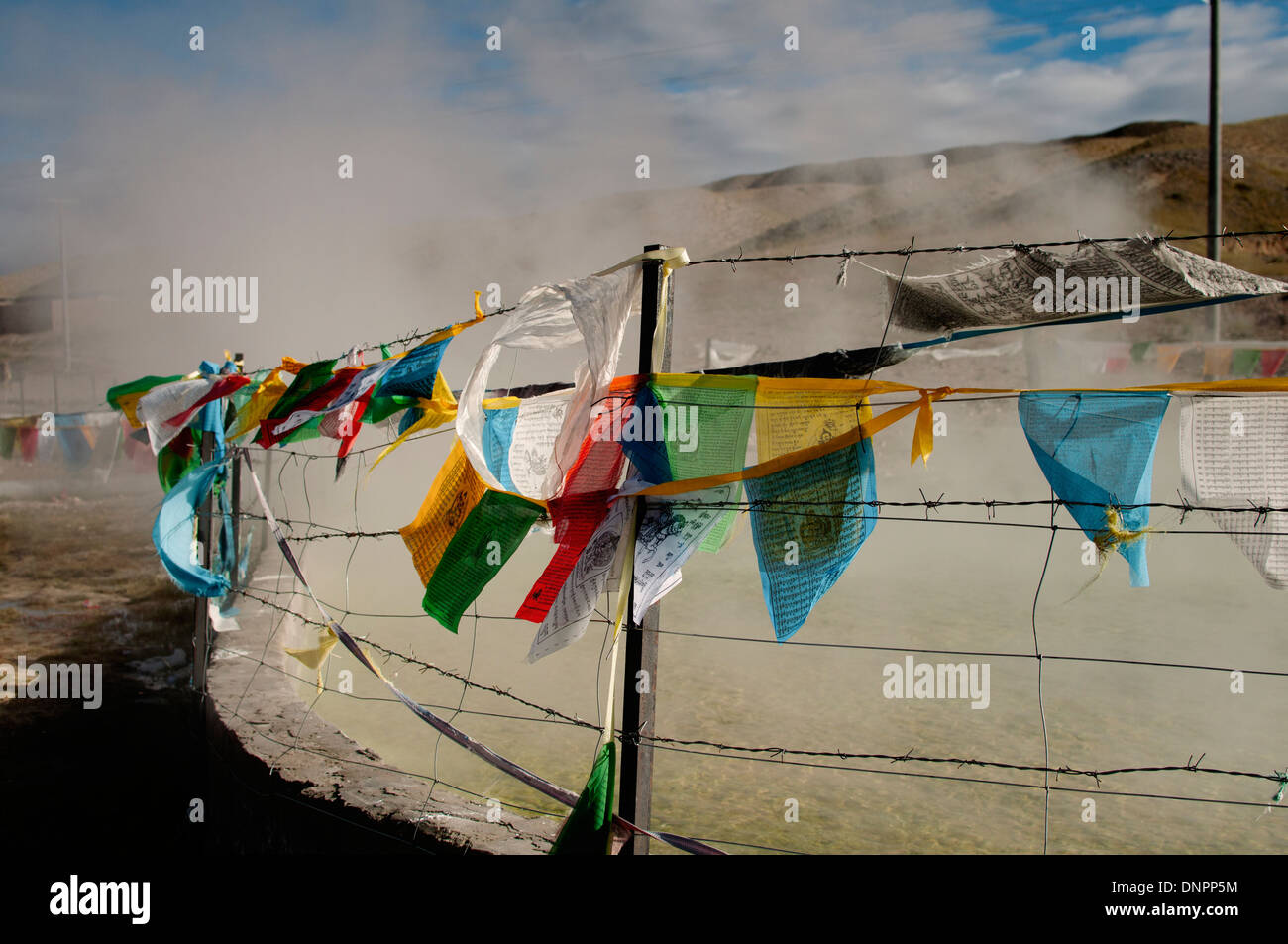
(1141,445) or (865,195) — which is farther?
(865,195)

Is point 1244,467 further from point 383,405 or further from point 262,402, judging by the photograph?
point 262,402

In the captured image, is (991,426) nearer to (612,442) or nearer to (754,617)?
(754,617)

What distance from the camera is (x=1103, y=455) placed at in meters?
2.28

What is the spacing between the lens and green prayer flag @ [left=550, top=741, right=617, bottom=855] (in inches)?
99.0

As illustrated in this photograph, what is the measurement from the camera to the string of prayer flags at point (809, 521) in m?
2.39

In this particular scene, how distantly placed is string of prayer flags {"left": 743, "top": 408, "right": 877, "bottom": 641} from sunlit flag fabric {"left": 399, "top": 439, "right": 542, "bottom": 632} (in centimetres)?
72

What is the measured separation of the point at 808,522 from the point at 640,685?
65 centimetres

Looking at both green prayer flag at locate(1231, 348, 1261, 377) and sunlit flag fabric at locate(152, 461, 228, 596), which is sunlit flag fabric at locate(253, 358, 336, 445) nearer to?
sunlit flag fabric at locate(152, 461, 228, 596)

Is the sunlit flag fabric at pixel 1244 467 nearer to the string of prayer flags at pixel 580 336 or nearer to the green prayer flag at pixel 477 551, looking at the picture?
the string of prayer flags at pixel 580 336

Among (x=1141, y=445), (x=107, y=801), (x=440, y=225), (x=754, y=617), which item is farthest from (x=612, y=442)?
(x=440, y=225)

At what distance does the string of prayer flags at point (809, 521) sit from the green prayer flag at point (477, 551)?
718 mm

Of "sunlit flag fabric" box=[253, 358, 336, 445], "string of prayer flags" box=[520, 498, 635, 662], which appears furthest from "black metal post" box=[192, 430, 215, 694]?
"string of prayer flags" box=[520, 498, 635, 662]
